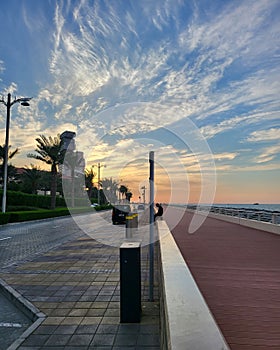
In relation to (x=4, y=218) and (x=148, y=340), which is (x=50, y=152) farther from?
(x=148, y=340)

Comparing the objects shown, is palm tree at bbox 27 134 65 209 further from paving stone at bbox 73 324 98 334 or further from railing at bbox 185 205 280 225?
paving stone at bbox 73 324 98 334

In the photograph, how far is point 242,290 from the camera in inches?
181

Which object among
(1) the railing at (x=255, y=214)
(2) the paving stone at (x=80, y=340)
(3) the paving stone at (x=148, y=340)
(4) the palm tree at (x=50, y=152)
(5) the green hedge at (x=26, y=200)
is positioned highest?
(4) the palm tree at (x=50, y=152)

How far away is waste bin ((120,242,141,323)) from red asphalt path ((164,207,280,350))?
91 centimetres

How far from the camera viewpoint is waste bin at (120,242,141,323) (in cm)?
411

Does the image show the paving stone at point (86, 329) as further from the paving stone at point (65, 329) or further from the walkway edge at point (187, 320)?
the walkway edge at point (187, 320)

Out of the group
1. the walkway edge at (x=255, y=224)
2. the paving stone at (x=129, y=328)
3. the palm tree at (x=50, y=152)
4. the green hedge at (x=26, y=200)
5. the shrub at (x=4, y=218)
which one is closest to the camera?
the paving stone at (x=129, y=328)

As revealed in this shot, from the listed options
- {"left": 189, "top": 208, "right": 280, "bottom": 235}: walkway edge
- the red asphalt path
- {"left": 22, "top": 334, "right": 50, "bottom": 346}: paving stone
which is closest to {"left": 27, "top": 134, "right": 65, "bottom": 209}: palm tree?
{"left": 189, "top": 208, "right": 280, "bottom": 235}: walkway edge

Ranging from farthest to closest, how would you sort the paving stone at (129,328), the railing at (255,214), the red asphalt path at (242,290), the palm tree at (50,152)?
the palm tree at (50,152), the railing at (255,214), the paving stone at (129,328), the red asphalt path at (242,290)

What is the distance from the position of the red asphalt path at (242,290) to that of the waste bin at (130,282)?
0.91 meters

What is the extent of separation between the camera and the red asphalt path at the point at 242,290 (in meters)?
3.05

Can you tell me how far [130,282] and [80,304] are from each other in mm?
1523

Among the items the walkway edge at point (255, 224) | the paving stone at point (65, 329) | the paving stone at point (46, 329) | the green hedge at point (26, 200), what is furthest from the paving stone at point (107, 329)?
the green hedge at point (26, 200)

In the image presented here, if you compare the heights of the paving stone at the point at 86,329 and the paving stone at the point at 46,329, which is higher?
the paving stone at the point at 86,329
